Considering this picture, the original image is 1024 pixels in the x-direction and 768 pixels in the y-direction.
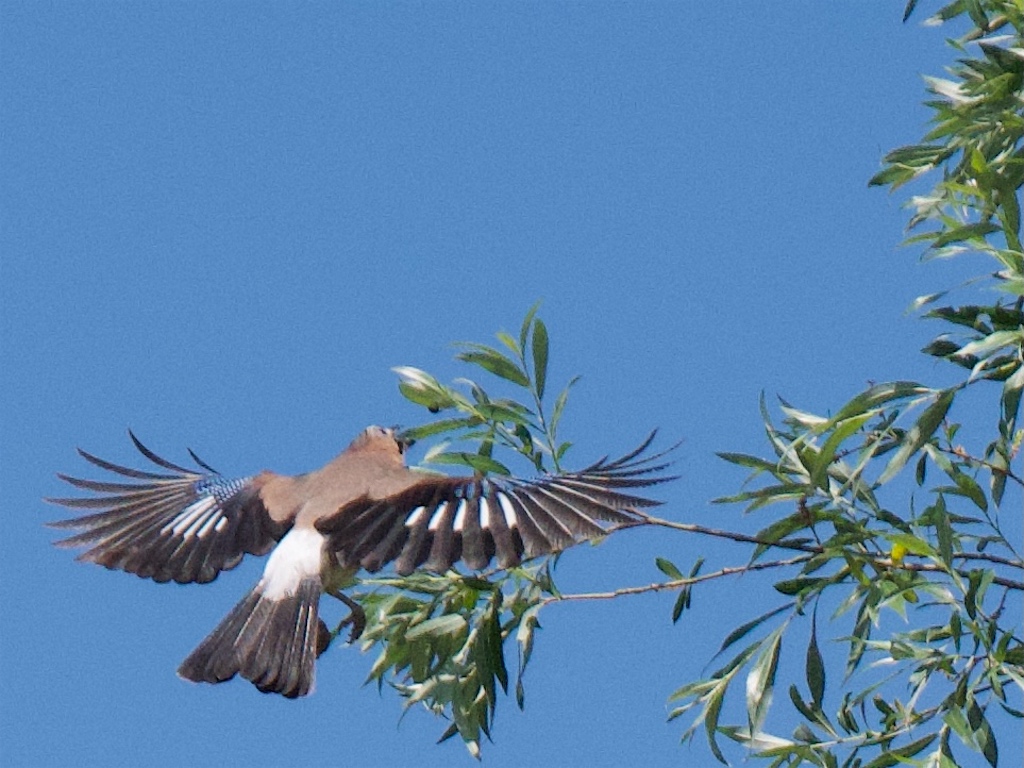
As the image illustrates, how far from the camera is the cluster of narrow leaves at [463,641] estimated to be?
11.3 ft

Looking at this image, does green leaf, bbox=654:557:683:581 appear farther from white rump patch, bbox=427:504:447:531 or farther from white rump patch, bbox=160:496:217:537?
white rump patch, bbox=160:496:217:537

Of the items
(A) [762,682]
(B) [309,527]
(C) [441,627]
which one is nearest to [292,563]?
(B) [309,527]

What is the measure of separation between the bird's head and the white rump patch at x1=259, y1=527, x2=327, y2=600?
54 centimetres

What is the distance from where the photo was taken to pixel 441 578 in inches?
144

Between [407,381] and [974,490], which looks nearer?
[974,490]

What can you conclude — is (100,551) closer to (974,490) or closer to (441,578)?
(441,578)

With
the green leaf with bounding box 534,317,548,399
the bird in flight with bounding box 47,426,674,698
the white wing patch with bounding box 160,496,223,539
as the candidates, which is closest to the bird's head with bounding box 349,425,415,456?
the bird in flight with bounding box 47,426,674,698

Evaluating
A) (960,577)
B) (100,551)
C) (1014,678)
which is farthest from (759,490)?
(100,551)

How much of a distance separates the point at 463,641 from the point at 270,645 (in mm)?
889

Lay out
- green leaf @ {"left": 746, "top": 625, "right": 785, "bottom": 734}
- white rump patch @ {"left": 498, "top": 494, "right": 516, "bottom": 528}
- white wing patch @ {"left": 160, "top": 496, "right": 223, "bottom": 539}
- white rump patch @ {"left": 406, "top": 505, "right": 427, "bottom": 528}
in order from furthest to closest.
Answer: white wing patch @ {"left": 160, "top": 496, "right": 223, "bottom": 539}, white rump patch @ {"left": 406, "top": 505, "right": 427, "bottom": 528}, white rump patch @ {"left": 498, "top": 494, "right": 516, "bottom": 528}, green leaf @ {"left": 746, "top": 625, "right": 785, "bottom": 734}

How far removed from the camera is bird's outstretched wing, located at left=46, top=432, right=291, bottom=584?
4.76 metres

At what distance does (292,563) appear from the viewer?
176 inches

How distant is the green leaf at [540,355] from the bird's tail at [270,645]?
1110 mm

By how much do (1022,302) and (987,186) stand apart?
0.30 meters
